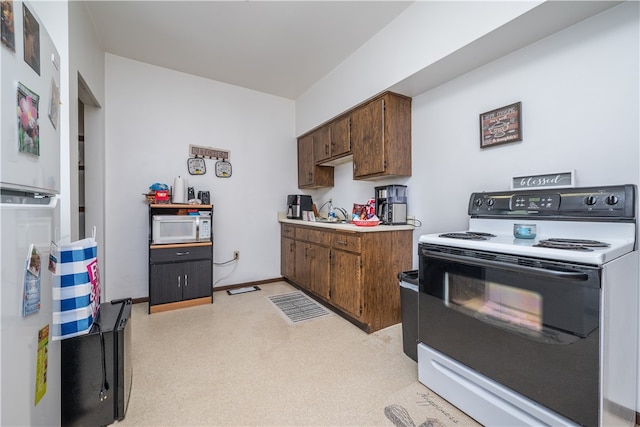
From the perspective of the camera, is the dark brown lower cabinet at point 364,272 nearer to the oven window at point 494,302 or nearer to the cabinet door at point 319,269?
the cabinet door at point 319,269

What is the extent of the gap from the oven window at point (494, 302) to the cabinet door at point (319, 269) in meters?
1.47

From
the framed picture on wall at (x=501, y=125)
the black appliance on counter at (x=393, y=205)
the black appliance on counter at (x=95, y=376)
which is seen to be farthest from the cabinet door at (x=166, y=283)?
the framed picture on wall at (x=501, y=125)

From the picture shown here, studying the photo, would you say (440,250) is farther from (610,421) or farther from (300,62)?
(300,62)

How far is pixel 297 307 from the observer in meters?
2.91

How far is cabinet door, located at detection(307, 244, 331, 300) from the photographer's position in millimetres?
2791

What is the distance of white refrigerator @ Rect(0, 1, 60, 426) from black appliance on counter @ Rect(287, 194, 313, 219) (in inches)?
108

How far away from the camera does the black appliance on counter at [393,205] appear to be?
8.36 ft

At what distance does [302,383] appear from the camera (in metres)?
1.66

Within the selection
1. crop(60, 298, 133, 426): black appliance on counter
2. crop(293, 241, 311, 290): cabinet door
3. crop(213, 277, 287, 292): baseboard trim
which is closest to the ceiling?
crop(293, 241, 311, 290): cabinet door

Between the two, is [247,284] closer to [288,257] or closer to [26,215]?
[288,257]

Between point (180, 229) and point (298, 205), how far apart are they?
1.51 metres

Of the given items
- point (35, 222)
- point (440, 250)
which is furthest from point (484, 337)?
point (35, 222)

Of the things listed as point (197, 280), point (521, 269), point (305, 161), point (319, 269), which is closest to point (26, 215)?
point (521, 269)

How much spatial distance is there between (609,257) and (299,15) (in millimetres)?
2623
